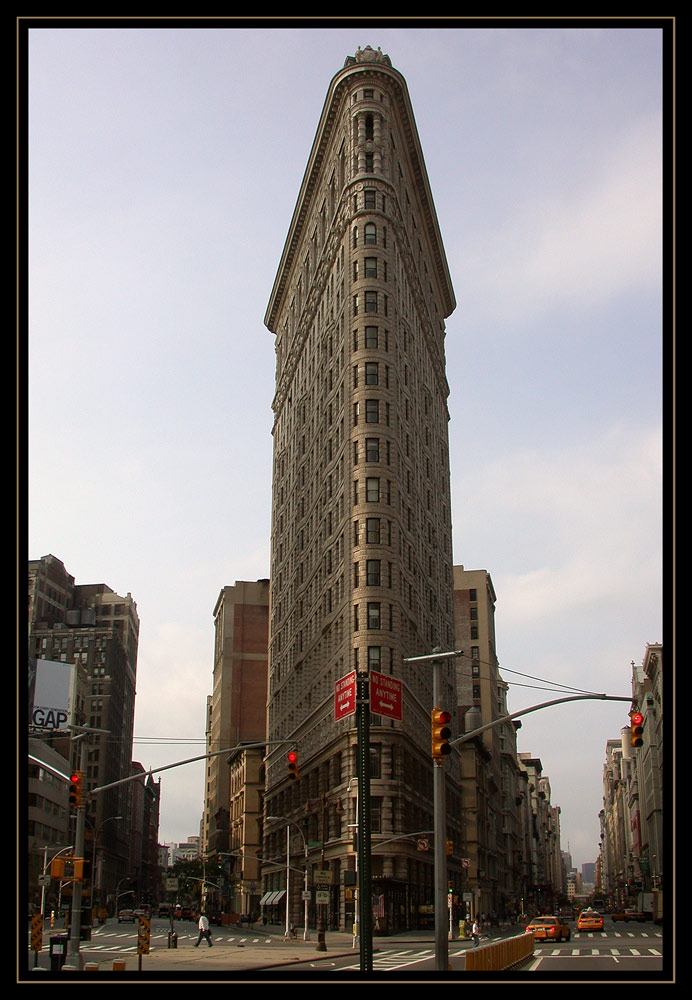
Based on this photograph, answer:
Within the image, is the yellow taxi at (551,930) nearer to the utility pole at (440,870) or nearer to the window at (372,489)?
Result: the utility pole at (440,870)

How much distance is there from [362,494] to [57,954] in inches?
2254

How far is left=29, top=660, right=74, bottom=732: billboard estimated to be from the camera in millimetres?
41875

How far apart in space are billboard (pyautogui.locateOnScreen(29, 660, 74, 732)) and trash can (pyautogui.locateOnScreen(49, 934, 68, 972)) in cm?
1046

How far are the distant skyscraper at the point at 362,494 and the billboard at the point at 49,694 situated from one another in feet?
83.4

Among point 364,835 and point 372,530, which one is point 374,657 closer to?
point 372,530

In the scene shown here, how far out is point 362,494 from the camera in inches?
3273

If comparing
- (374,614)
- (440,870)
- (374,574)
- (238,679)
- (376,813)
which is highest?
(374,574)

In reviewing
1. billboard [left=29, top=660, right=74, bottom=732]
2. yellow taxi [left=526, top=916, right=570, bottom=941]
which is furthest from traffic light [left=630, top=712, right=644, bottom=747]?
yellow taxi [left=526, top=916, right=570, bottom=941]

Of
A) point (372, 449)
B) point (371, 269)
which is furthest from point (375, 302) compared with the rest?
point (372, 449)

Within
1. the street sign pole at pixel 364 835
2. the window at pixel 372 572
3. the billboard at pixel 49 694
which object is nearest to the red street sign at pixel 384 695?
the street sign pole at pixel 364 835

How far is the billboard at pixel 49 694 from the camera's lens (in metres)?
41.9
